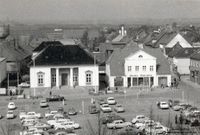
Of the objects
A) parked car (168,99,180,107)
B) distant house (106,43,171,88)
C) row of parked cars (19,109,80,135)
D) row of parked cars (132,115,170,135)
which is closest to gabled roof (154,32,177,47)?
distant house (106,43,171,88)

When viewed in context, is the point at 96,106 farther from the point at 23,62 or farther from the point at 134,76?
the point at 23,62

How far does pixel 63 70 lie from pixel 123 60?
512 cm

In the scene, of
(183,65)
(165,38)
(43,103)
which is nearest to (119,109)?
(43,103)

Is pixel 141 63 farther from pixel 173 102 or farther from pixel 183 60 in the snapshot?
pixel 183 60

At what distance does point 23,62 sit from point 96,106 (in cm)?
1758

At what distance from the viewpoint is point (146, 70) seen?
3916cm

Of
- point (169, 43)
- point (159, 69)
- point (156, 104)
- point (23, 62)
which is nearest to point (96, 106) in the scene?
point (156, 104)

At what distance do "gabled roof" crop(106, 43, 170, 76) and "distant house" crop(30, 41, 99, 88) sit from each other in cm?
212

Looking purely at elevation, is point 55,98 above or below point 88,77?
below

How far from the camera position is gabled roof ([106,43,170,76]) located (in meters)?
39.1

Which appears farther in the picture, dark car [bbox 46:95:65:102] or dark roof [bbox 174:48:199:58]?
dark roof [bbox 174:48:199:58]

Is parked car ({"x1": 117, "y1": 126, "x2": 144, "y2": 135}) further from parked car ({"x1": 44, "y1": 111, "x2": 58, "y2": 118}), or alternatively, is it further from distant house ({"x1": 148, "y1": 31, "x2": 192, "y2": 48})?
distant house ({"x1": 148, "y1": 31, "x2": 192, "y2": 48})

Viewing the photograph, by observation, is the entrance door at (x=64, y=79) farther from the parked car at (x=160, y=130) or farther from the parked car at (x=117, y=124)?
the parked car at (x=160, y=130)

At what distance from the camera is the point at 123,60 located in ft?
131
